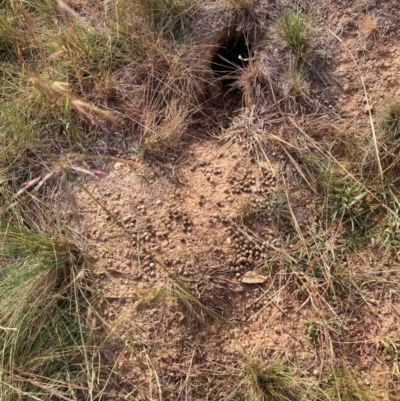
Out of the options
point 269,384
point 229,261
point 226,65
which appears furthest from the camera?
point 226,65

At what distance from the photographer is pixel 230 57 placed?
222 cm

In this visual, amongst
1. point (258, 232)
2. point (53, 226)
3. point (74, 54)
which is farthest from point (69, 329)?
point (74, 54)

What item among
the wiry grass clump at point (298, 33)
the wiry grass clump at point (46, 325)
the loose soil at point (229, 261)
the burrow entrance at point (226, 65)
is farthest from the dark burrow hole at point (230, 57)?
the wiry grass clump at point (46, 325)

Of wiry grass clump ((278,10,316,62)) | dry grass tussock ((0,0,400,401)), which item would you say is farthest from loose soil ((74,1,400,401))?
wiry grass clump ((278,10,316,62))

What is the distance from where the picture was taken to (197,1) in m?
2.11

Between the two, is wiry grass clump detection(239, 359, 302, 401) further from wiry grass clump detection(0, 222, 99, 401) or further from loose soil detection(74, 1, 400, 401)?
wiry grass clump detection(0, 222, 99, 401)

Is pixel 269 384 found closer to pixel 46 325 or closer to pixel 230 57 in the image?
pixel 46 325

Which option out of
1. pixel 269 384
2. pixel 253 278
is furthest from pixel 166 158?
pixel 269 384

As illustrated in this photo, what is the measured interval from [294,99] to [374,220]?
2.04 ft

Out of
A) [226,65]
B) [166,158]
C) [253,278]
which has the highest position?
[226,65]

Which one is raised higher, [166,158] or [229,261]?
[166,158]

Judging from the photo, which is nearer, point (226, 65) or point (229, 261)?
point (229, 261)

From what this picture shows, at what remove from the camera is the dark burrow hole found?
7.07 feet

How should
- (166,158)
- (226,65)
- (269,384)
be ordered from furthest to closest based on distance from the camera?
(226,65)
(166,158)
(269,384)
